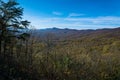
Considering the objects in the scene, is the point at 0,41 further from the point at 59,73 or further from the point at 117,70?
the point at 117,70

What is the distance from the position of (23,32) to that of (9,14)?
2422 millimetres

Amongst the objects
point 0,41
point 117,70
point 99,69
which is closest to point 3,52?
point 0,41

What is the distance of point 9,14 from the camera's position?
67.9ft

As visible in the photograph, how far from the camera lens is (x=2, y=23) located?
2058 centimetres

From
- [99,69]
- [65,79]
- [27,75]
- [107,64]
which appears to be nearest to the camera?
[27,75]

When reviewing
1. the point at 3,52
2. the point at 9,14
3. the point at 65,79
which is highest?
the point at 9,14

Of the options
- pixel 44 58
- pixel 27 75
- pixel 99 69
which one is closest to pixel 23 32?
pixel 44 58

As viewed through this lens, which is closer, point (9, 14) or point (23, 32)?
point (9, 14)

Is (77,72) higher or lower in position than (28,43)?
lower

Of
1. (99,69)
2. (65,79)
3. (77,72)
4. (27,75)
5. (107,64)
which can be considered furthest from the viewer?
(107,64)

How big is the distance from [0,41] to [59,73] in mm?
6306

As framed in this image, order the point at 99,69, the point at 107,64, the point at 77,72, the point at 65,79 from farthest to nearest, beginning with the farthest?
the point at 107,64 < the point at 99,69 < the point at 77,72 < the point at 65,79

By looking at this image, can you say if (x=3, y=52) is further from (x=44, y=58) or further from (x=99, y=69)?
(x=99, y=69)

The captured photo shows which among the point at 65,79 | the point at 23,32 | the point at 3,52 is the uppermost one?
the point at 23,32
